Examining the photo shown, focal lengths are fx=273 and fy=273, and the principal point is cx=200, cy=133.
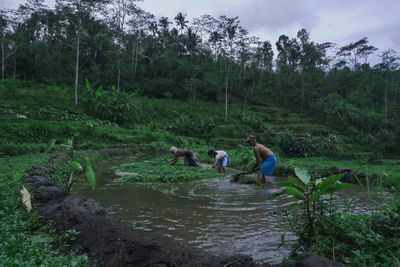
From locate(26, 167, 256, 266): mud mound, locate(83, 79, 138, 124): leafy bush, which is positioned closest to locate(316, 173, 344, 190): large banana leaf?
locate(26, 167, 256, 266): mud mound

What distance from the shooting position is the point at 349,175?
8945mm

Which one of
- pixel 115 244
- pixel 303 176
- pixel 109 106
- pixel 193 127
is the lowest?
pixel 115 244

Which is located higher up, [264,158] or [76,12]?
[76,12]

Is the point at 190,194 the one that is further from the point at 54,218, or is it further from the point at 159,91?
the point at 159,91

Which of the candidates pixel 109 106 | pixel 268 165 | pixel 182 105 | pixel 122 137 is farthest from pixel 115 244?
pixel 182 105

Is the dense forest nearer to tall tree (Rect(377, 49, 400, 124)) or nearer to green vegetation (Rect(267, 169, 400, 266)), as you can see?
tall tree (Rect(377, 49, 400, 124))

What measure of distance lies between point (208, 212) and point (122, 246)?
263cm

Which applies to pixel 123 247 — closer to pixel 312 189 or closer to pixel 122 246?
pixel 122 246

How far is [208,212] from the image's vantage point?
212 inches

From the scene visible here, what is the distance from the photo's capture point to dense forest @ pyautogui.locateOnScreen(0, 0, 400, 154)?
3250 centimetres

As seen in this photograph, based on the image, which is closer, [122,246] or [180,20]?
[122,246]

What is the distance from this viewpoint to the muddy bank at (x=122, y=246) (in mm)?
A: 2653

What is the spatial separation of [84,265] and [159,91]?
36755 mm

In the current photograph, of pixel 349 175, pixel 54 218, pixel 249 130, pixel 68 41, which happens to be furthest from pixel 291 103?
pixel 54 218
